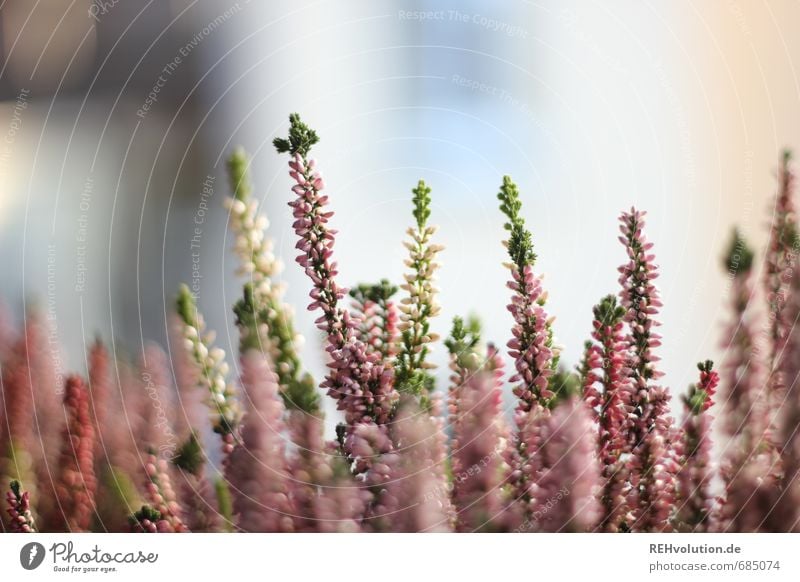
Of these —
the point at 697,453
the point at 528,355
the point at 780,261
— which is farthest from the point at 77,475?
the point at 780,261

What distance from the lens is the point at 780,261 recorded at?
71 cm

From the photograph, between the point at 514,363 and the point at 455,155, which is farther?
the point at 455,155

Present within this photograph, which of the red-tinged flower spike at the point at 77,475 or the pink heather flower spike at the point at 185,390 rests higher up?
the pink heather flower spike at the point at 185,390

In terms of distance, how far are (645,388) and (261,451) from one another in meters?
0.30

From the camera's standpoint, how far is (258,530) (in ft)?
2.21

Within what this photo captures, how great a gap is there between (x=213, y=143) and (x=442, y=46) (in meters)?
0.23

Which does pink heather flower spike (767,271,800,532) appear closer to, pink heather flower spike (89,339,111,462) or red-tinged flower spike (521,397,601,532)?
red-tinged flower spike (521,397,601,532)

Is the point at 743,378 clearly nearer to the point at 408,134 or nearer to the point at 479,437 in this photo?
the point at 479,437

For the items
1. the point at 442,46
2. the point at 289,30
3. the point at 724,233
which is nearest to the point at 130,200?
the point at 289,30

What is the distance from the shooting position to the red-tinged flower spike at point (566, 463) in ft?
2.07

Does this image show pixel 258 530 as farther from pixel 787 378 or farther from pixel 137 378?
pixel 787 378

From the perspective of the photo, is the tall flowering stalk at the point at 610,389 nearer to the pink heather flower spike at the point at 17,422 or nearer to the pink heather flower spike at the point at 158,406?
the pink heather flower spike at the point at 158,406
